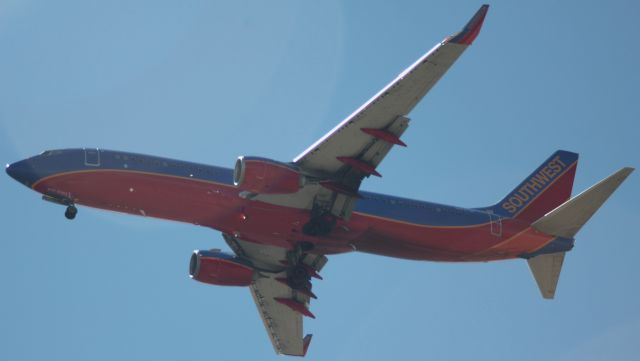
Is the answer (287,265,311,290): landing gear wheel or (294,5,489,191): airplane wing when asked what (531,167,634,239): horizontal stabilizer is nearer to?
(294,5,489,191): airplane wing

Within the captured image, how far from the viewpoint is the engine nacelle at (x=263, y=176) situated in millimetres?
46562

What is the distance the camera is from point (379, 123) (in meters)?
45.7

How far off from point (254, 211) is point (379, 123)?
8.44 meters

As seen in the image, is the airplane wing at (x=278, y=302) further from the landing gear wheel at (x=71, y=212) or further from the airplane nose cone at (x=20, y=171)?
the airplane nose cone at (x=20, y=171)

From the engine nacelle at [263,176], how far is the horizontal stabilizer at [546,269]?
51.6 feet

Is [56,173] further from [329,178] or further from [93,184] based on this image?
[329,178]

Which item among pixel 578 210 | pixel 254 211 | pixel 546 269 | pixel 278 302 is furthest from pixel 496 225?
pixel 278 302

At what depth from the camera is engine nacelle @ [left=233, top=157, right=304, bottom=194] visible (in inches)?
1833

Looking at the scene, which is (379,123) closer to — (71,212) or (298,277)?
(298,277)

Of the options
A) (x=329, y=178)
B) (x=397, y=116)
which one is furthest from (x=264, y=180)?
(x=397, y=116)

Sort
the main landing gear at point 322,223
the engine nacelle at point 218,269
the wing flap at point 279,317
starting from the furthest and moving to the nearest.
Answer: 1. the wing flap at point 279,317
2. the engine nacelle at point 218,269
3. the main landing gear at point 322,223

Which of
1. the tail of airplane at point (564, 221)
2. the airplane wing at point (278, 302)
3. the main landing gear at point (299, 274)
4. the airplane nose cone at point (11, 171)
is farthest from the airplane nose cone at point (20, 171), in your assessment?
the tail of airplane at point (564, 221)

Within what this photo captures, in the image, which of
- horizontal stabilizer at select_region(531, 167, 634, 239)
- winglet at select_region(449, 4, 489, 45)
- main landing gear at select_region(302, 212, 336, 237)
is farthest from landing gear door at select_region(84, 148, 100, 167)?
horizontal stabilizer at select_region(531, 167, 634, 239)

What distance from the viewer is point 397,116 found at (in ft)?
148
